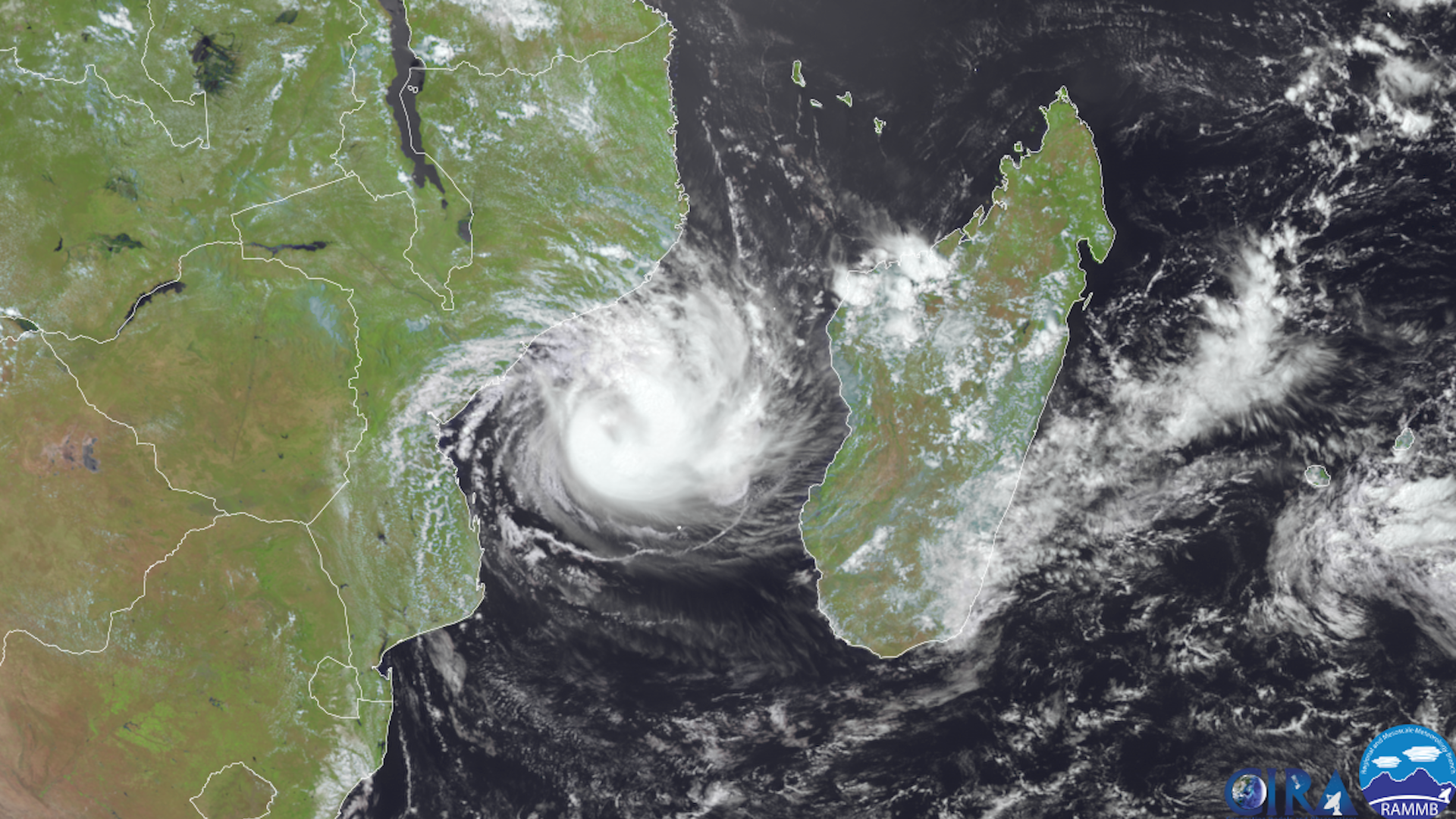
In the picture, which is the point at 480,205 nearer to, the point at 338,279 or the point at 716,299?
the point at 338,279

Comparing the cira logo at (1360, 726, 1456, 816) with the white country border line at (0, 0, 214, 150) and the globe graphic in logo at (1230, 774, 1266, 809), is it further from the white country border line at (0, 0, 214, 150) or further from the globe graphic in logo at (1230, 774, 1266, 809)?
the white country border line at (0, 0, 214, 150)

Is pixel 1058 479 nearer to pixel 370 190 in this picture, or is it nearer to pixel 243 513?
pixel 370 190

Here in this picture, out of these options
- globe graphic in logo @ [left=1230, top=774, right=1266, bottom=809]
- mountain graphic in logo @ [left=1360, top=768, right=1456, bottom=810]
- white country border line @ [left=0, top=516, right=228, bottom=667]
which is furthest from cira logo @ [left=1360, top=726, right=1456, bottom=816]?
white country border line @ [left=0, top=516, right=228, bottom=667]

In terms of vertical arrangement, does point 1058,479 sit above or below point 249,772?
above

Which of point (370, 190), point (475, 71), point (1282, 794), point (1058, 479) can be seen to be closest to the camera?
point (1282, 794)

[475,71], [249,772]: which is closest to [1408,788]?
[475,71]

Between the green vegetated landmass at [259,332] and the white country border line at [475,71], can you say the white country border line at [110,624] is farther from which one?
the white country border line at [475,71]

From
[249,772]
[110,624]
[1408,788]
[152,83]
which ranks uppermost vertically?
[152,83]
